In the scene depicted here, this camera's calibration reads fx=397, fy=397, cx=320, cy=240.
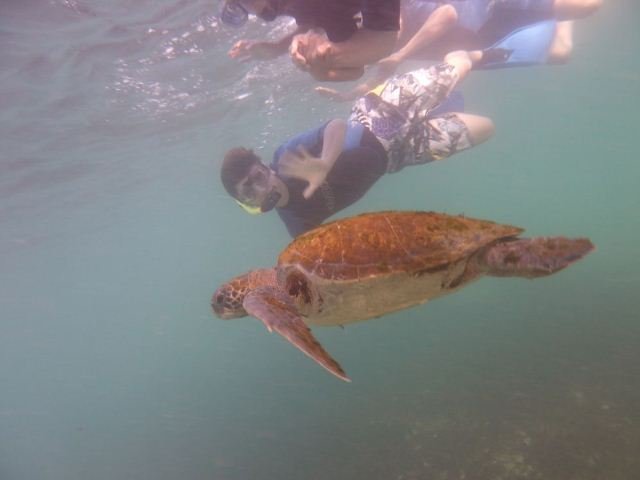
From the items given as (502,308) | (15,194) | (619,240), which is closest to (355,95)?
(502,308)

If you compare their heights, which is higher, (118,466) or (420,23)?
(420,23)

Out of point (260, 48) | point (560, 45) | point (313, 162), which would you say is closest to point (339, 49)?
point (313, 162)

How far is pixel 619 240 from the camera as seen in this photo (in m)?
22.1

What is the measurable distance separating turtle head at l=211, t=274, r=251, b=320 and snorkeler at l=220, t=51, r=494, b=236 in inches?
61.1

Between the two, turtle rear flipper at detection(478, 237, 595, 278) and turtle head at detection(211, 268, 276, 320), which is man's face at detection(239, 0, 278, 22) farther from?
turtle rear flipper at detection(478, 237, 595, 278)

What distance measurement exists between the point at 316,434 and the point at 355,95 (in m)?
7.52

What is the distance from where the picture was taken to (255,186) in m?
4.69

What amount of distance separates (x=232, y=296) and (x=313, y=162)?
213 centimetres

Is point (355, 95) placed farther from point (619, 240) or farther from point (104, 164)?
point (619, 240)

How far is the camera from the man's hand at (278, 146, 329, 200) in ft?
15.8

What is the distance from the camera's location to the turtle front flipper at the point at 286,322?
6.38 ft

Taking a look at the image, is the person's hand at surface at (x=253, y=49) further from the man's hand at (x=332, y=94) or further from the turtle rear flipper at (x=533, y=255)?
the turtle rear flipper at (x=533, y=255)

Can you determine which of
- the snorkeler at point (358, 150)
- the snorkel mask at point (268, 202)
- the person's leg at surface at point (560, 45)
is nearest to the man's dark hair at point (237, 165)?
the snorkeler at point (358, 150)

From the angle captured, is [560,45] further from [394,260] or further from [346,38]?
[394,260]
